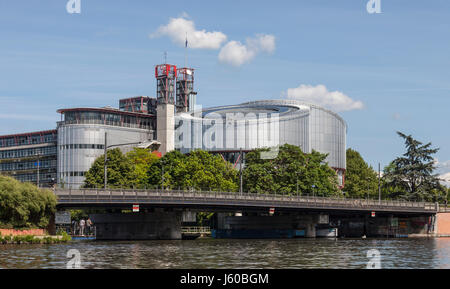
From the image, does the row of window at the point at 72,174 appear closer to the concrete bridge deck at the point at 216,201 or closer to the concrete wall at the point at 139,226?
the concrete wall at the point at 139,226

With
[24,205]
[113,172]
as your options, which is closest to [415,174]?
[113,172]

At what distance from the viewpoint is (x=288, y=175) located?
5148 inches

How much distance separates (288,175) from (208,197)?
34675mm

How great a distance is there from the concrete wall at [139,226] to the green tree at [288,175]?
921 inches

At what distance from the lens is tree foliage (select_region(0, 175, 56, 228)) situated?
251ft

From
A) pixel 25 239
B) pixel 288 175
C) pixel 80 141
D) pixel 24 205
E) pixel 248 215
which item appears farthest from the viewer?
pixel 80 141

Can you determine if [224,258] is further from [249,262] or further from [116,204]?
[116,204]

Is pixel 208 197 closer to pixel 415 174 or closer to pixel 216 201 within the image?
pixel 216 201

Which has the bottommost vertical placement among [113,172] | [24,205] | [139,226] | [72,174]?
[139,226]

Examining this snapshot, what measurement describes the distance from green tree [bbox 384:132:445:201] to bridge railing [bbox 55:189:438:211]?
1315cm

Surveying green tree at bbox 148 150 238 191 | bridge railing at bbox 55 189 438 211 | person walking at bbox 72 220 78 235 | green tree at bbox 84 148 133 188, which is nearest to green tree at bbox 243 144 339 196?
green tree at bbox 148 150 238 191
